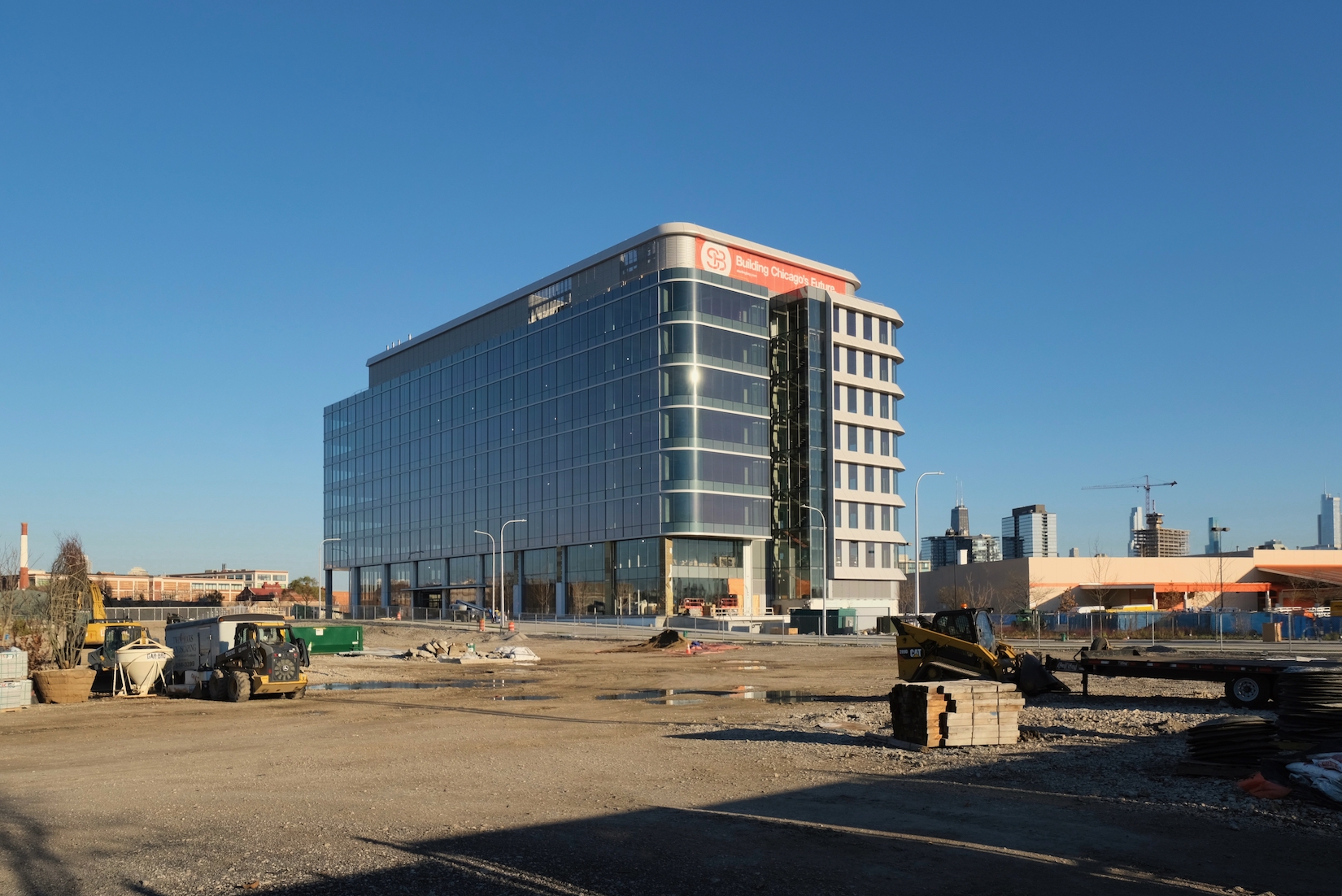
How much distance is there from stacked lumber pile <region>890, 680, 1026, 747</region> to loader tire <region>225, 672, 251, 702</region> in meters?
18.5

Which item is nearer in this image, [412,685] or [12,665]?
[12,665]

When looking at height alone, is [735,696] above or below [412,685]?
above

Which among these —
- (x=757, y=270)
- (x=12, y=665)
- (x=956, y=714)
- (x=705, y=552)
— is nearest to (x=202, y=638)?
(x=12, y=665)

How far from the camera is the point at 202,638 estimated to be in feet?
120

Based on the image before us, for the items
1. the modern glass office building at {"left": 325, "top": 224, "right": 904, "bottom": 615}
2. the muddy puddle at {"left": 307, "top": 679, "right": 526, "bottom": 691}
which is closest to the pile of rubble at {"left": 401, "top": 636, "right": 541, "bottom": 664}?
the muddy puddle at {"left": 307, "top": 679, "right": 526, "bottom": 691}

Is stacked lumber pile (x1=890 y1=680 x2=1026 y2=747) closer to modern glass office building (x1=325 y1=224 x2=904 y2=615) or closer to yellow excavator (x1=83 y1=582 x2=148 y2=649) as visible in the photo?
yellow excavator (x1=83 y1=582 x2=148 y2=649)

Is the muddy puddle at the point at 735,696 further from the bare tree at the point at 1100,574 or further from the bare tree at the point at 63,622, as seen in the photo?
the bare tree at the point at 1100,574

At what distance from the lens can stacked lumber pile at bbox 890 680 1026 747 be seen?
17.1 metres

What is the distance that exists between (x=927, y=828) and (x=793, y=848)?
1.77 metres

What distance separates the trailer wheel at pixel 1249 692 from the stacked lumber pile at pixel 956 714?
728 centimetres

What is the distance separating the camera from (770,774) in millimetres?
15227

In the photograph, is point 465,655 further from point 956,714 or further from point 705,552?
point 705,552

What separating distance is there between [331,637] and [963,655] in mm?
36021

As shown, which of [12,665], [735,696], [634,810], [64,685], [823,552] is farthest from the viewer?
[823,552]
